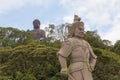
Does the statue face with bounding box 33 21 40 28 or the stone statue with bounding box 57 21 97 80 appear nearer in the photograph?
the stone statue with bounding box 57 21 97 80

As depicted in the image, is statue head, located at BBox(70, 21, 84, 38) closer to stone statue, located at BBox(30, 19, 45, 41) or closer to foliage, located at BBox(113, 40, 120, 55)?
foliage, located at BBox(113, 40, 120, 55)

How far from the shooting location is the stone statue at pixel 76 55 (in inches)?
350

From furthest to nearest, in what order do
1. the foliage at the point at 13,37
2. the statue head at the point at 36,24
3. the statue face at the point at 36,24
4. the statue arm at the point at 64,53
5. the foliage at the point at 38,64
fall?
1. the statue face at the point at 36,24
2. the statue head at the point at 36,24
3. the foliage at the point at 13,37
4. the foliage at the point at 38,64
5. the statue arm at the point at 64,53

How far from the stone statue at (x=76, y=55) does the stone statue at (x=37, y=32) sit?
32.6 m

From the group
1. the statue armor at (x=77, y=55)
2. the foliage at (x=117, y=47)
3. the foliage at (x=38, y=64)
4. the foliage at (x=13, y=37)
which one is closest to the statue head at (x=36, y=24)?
the foliage at (x=13, y=37)

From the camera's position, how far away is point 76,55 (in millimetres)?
8992

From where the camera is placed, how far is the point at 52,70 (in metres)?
30.2

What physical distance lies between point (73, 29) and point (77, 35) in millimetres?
161

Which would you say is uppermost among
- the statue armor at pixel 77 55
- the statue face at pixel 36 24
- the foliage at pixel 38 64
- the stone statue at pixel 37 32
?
the statue face at pixel 36 24

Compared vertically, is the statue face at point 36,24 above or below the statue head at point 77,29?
above

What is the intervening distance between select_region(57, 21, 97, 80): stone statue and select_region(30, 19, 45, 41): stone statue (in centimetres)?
3262

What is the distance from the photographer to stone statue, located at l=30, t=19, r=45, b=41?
42.0 m

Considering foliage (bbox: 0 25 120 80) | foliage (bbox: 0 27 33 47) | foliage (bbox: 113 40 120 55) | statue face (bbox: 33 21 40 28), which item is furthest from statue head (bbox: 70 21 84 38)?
statue face (bbox: 33 21 40 28)

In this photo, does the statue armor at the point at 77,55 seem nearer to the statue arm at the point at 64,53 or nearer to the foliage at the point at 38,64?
the statue arm at the point at 64,53
